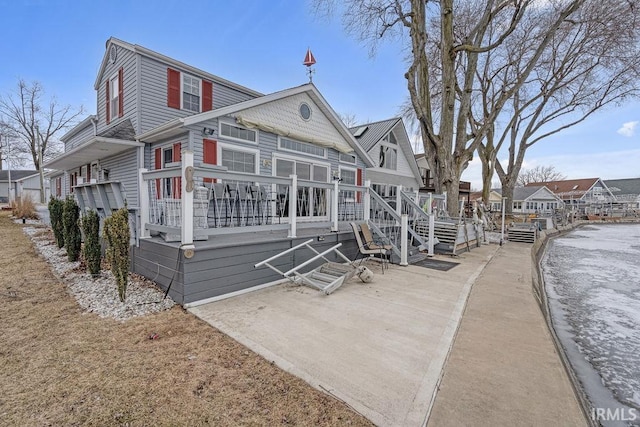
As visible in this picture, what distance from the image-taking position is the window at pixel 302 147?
8914 mm

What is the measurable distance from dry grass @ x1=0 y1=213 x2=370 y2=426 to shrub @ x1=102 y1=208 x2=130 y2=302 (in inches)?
19.7

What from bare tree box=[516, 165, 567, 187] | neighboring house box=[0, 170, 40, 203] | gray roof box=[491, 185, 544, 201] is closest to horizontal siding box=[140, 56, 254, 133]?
neighboring house box=[0, 170, 40, 203]

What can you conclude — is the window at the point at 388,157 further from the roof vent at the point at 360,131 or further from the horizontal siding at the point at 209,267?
the horizontal siding at the point at 209,267

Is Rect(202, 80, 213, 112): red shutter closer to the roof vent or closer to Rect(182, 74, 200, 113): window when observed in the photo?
Rect(182, 74, 200, 113): window

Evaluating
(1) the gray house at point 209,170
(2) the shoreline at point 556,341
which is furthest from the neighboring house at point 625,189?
(1) the gray house at point 209,170

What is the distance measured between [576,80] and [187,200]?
25.3 metres

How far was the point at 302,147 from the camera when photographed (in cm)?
941

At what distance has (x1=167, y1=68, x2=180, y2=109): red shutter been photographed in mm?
8859

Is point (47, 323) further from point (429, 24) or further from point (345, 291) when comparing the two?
point (429, 24)

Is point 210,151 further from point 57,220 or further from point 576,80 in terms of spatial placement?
point 576,80

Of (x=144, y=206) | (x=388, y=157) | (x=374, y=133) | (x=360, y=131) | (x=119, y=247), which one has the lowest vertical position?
(x=119, y=247)

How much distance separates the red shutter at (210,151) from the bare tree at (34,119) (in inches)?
1261

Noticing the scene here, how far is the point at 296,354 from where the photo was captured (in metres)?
2.70

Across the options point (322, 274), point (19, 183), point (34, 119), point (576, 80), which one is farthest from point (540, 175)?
point (19, 183)
